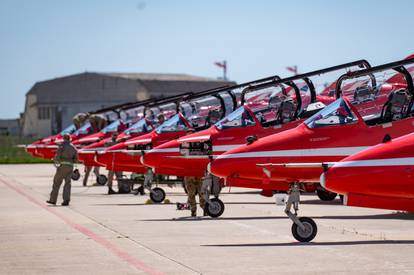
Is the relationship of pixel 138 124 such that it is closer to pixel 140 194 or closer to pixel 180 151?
pixel 140 194

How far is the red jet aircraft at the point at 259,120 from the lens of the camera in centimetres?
2164

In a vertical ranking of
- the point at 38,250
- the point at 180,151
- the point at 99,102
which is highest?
the point at 99,102

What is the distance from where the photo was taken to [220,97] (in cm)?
2598

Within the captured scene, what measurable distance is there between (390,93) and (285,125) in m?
3.64

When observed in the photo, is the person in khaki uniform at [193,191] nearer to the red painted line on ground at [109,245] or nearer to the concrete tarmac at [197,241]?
the concrete tarmac at [197,241]

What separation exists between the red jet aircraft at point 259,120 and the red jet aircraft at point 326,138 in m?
2.90

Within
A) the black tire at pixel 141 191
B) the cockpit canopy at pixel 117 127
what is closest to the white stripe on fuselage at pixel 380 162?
the black tire at pixel 141 191

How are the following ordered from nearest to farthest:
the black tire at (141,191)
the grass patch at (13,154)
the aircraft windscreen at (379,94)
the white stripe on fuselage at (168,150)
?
1. the aircraft windscreen at (379,94)
2. the white stripe on fuselage at (168,150)
3. the black tire at (141,191)
4. the grass patch at (13,154)

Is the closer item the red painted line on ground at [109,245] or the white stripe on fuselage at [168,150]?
the red painted line on ground at [109,245]

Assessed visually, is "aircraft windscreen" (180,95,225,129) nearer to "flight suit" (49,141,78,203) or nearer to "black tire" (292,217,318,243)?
"flight suit" (49,141,78,203)

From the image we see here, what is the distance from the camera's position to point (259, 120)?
2195cm

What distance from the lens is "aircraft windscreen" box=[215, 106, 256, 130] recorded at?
21.8m

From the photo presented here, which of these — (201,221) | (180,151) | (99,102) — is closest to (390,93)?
(201,221)

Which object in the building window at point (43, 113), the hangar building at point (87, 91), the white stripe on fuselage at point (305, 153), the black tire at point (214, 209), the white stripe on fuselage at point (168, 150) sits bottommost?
the black tire at point (214, 209)
